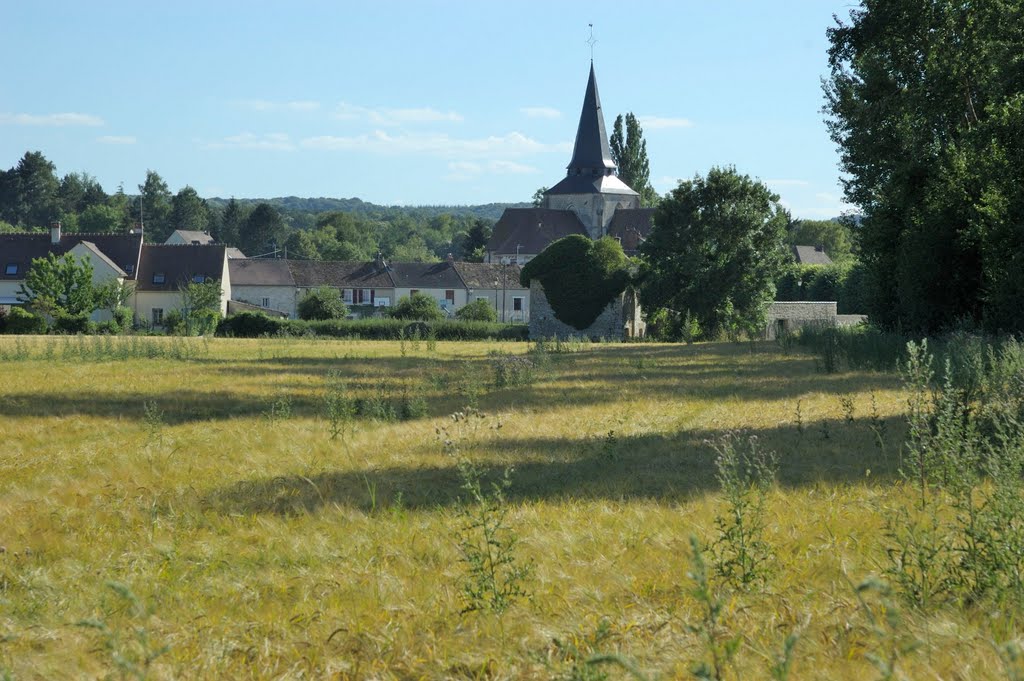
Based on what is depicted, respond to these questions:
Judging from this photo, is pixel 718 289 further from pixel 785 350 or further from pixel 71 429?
pixel 71 429

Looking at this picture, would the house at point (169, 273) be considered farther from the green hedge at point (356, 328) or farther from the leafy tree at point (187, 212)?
the leafy tree at point (187, 212)

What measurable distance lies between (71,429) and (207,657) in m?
8.34

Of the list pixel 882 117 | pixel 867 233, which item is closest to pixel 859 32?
pixel 882 117

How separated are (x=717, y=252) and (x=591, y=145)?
5623cm

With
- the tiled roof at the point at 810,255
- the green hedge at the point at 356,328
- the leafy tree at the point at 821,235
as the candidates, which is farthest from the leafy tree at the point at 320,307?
the leafy tree at the point at 821,235

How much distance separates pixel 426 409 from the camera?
1341 cm

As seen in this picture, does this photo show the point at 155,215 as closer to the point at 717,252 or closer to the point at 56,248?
the point at 56,248

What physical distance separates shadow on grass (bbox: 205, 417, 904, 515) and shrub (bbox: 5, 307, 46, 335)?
164ft

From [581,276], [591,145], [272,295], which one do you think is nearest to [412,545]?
[581,276]

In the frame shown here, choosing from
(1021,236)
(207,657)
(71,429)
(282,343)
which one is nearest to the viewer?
(207,657)

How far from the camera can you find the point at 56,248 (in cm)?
Result: 7431

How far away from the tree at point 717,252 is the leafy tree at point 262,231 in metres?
103

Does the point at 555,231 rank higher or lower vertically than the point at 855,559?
higher

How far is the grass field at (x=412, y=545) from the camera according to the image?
4289mm
